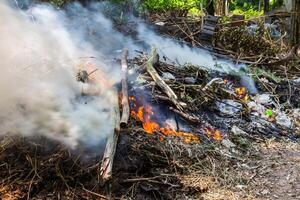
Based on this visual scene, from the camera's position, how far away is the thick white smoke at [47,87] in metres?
3.99

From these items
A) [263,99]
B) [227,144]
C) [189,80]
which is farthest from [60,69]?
[263,99]

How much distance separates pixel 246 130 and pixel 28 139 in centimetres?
296

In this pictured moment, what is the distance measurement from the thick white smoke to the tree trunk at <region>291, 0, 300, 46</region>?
416 centimetres

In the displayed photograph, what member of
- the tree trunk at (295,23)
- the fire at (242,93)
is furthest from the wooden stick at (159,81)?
the tree trunk at (295,23)

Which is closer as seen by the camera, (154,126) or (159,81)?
(154,126)

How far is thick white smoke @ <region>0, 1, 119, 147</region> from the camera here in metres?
3.99

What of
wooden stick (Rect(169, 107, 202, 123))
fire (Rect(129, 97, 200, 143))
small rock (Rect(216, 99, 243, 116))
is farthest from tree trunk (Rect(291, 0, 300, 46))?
fire (Rect(129, 97, 200, 143))

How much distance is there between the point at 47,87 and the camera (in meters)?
4.45

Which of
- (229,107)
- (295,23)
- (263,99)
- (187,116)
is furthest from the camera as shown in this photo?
(295,23)

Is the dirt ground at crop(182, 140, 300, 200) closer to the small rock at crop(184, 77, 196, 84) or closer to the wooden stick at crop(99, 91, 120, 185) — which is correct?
the wooden stick at crop(99, 91, 120, 185)

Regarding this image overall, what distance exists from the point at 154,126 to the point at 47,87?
1.38 meters

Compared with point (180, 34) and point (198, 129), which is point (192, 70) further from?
point (180, 34)

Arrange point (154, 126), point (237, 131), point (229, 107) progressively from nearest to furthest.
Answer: point (154, 126) → point (237, 131) → point (229, 107)

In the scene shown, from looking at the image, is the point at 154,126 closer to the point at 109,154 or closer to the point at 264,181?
the point at 109,154
